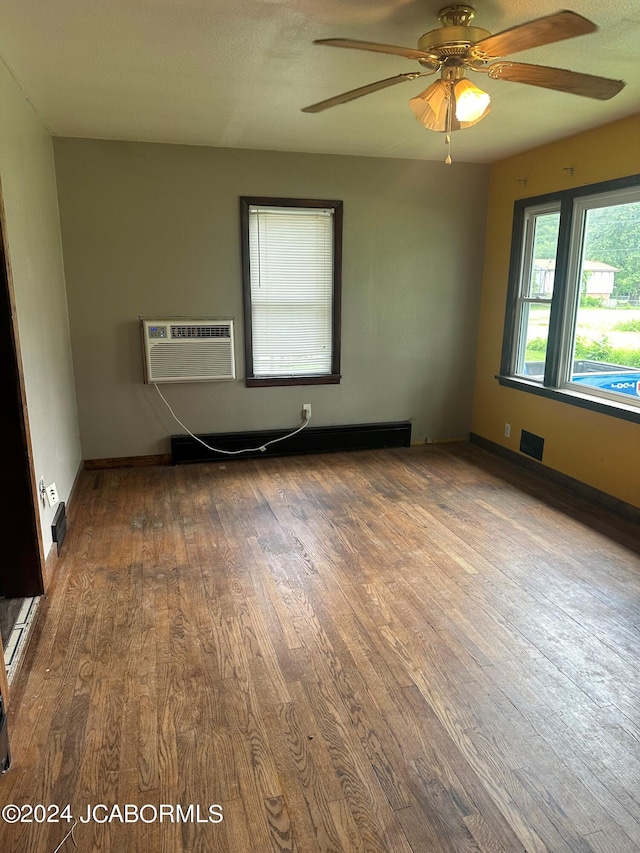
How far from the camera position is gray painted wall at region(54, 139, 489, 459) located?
13.8 ft

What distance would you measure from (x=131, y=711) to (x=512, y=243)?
4.29 meters

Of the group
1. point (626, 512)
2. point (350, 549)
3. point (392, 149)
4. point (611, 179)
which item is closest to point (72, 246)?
point (392, 149)

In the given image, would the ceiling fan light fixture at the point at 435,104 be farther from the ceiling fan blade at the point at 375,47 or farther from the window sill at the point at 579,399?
the window sill at the point at 579,399

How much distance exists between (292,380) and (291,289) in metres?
0.75

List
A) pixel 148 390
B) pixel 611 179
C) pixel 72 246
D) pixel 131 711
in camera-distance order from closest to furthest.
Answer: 1. pixel 131 711
2. pixel 611 179
3. pixel 72 246
4. pixel 148 390

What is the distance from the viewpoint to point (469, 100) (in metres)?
2.26

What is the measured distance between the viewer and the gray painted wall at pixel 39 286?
266 centimetres

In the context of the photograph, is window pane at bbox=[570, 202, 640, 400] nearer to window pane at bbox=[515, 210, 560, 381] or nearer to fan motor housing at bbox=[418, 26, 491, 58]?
window pane at bbox=[515, 210, 560, 381]

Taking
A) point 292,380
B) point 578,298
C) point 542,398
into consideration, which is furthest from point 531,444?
point 292,380

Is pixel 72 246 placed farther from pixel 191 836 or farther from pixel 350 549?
pixel 191 836

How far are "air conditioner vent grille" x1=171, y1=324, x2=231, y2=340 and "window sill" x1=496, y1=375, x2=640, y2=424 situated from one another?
2.37m

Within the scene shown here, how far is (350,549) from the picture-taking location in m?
3.19

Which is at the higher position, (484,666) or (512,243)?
(512,243)

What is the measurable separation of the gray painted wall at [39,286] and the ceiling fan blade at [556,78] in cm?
213
